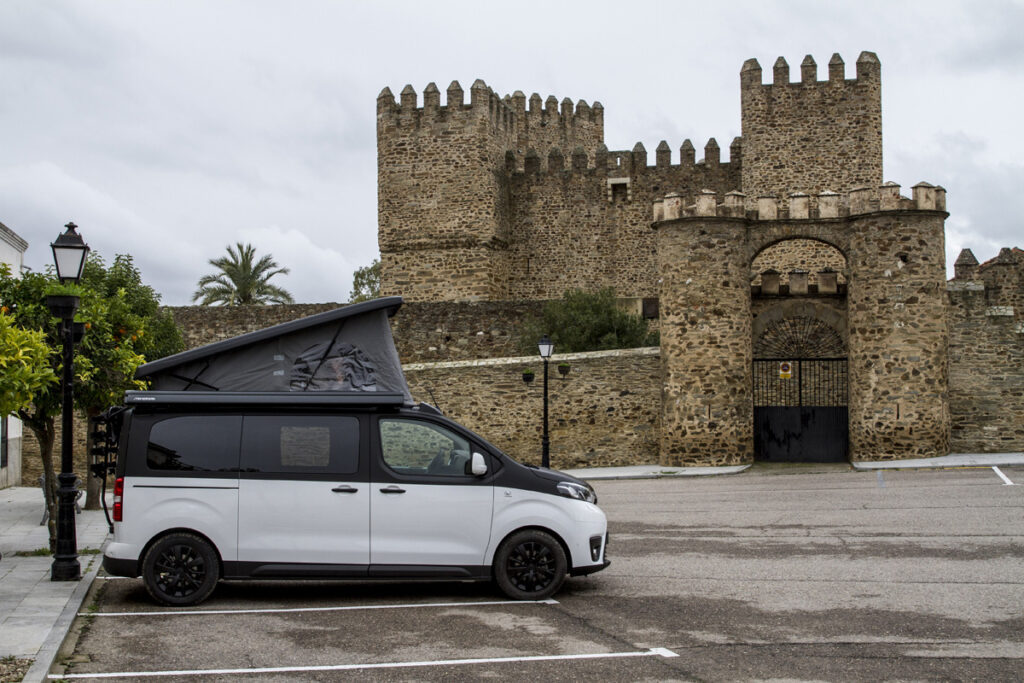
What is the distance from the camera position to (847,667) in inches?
316

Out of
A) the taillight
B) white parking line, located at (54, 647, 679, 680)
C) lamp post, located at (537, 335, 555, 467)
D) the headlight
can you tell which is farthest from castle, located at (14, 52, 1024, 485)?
white parking line, located at (54, 647, 679, 680)

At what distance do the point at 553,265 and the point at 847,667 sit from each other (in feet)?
113

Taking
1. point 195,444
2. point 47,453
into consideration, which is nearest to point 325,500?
point 195,444

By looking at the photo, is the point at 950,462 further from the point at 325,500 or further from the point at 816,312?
the point at 325,500

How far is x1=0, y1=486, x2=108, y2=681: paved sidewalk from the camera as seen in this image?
875 cm

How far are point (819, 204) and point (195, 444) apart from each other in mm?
19197

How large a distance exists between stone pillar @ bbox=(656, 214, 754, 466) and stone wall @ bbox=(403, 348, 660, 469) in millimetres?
1331

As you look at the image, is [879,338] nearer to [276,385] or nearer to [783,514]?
[783,514]

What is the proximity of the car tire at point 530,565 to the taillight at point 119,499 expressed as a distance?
130 inches

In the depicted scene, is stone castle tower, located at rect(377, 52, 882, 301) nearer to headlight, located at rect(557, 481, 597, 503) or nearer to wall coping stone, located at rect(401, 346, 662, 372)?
wall coping stone, located at rect(401, 346, 662, 372)

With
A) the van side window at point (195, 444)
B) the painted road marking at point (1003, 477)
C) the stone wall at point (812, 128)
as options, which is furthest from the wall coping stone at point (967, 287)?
the van side window at point (195, 444)

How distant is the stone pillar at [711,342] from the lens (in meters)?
27.1

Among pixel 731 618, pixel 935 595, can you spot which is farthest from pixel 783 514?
pixel 731 618

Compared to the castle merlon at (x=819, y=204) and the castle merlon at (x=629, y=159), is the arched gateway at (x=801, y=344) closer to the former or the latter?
the castle merlon at (x=819, y=204)
